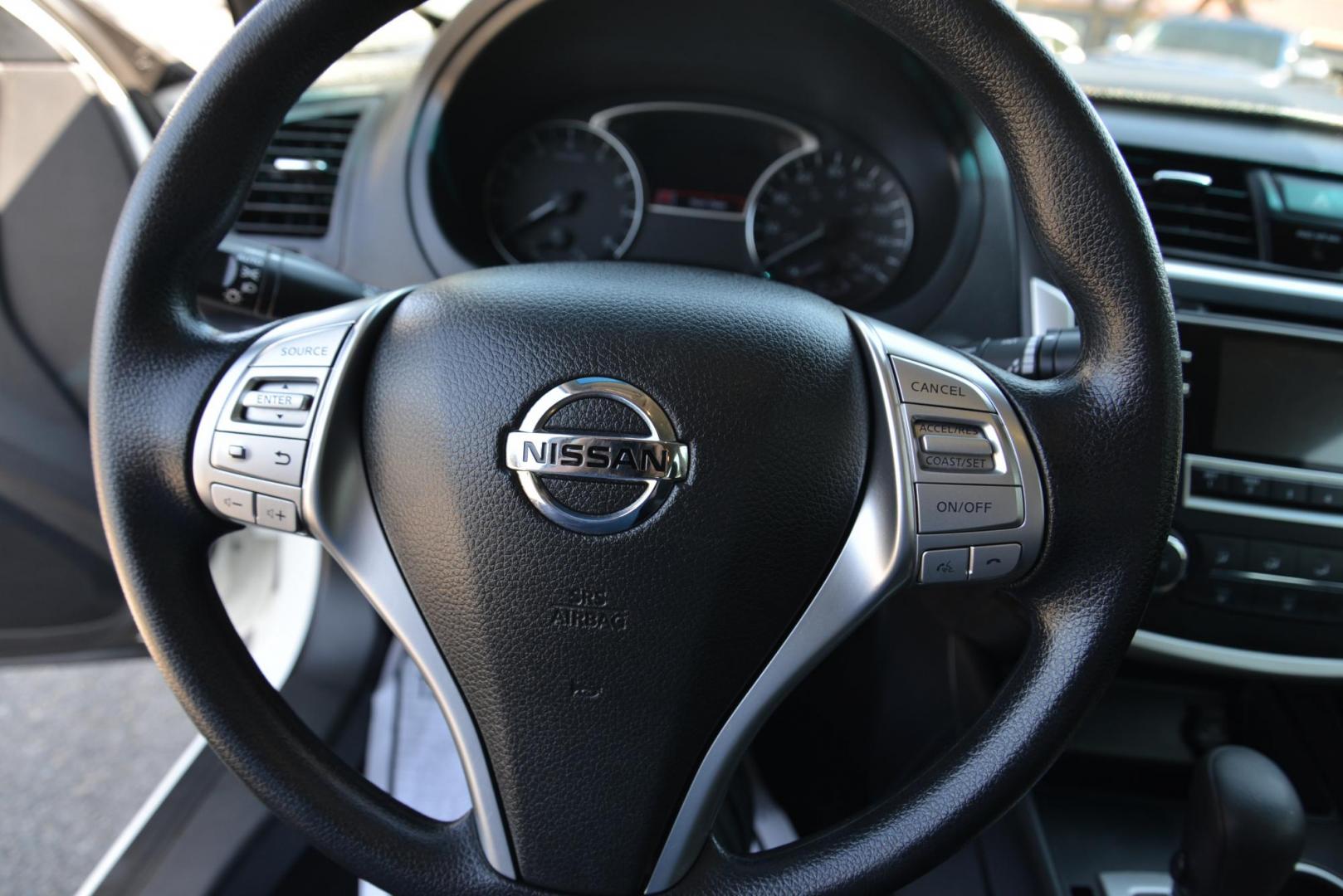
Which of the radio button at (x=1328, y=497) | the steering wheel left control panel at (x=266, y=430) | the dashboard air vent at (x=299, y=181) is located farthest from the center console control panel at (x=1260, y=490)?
the dashboard air vent at (x=299, y=181)

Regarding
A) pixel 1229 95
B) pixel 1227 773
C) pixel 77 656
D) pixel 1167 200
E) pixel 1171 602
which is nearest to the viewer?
pixel 1227 773

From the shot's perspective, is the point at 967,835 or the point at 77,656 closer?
the point at 967,835

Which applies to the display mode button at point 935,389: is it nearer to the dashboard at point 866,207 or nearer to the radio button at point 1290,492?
the dashboard at point 866,207

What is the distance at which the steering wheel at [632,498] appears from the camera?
2.16 feet

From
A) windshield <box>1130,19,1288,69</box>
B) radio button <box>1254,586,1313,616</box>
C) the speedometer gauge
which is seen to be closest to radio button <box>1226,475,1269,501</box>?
radio button <box>1254,586,1313,616</box>

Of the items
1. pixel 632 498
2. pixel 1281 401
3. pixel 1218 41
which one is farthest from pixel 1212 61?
pixel 632 498

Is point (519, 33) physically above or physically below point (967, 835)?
above

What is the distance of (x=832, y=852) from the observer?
67 centimetres

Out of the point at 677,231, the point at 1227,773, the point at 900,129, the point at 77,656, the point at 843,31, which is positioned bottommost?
the point at 77,656

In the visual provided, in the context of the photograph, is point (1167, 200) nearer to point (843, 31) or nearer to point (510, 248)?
point (843, 31)

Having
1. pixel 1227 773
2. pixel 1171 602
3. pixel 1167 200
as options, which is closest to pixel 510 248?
pixel 1167 200

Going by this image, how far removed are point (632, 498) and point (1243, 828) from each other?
2.07 ft

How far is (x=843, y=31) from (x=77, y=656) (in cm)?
157

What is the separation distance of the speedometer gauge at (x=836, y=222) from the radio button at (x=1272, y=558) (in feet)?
1.89
